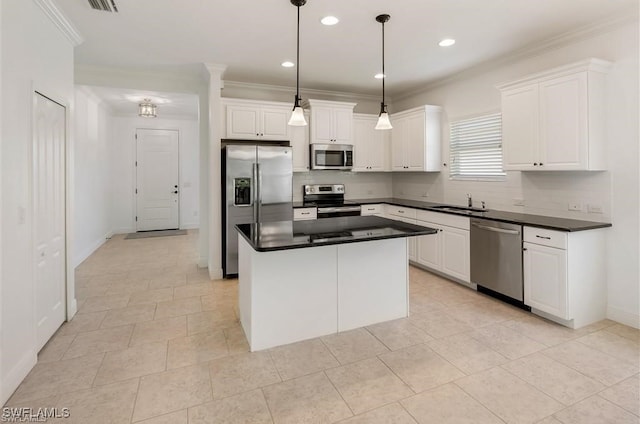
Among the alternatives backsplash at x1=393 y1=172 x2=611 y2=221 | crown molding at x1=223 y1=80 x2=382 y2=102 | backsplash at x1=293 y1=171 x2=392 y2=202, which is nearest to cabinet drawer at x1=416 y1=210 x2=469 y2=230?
backsplash at x1=393 y1=172 x2=611 y2=221

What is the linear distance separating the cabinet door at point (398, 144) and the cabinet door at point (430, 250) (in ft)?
4.29

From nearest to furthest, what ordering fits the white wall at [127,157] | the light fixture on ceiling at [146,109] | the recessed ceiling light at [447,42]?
the recessed ceiling light at [447,42], the light fixture on ceiling at [146,109], the white wall at [127,157]

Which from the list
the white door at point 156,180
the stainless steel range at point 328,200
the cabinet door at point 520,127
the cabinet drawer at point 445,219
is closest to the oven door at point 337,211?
the stainless steel range at point 328,200

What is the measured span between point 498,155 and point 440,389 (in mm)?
3253

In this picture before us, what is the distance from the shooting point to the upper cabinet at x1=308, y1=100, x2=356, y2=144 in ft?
17.0

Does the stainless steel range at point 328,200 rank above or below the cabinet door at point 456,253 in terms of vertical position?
above

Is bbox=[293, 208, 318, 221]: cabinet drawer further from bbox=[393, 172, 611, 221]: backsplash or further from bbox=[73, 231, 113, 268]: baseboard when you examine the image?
bbox=[73, 231, 113, 268]: baseboard

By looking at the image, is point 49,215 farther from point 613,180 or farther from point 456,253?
point 613,180

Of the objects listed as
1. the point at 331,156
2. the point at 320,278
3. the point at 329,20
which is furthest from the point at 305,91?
the point at 320,278

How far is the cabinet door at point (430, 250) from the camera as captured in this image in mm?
4496

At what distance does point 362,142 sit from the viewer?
5.71m

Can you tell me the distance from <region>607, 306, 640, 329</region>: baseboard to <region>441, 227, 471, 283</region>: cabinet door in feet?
4.22

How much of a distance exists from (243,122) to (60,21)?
7.19 feet

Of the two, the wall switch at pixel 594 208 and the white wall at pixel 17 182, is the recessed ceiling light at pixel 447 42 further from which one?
the white wall at pixel 17 182
